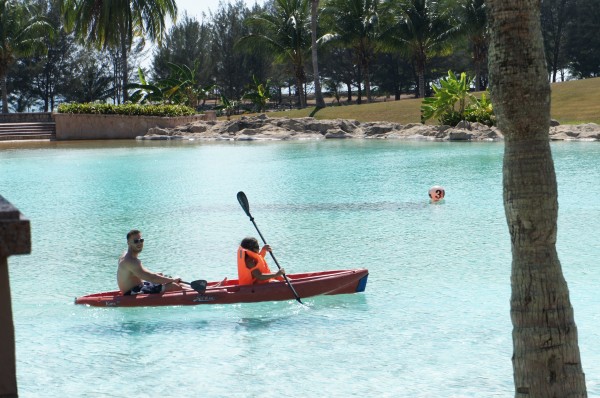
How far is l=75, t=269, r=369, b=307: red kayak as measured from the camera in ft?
32.7

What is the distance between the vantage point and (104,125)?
4275cm

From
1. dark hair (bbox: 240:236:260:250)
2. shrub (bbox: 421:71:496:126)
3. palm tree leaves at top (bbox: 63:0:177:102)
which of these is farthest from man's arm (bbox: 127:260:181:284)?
palm tree leaves at top (bbox: 63:0:177:102)

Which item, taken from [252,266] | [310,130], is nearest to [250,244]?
[252,266]

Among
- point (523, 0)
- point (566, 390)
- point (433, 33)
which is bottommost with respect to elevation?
point (566, 390)

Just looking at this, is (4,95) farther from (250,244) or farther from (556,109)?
(250,244)

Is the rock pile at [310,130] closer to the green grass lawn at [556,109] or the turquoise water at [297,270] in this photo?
the green grass lawn at [556,109]

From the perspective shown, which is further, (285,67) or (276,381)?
(285,67)

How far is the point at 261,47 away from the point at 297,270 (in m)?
41.5

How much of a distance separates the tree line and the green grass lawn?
137 inches

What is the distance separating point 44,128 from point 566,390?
41676 mm

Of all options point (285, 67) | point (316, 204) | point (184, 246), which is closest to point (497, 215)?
point (316, 204)

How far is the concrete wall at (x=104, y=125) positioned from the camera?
42.7 meters

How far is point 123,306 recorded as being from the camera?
9.99 m

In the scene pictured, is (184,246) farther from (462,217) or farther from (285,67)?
(285,67)
